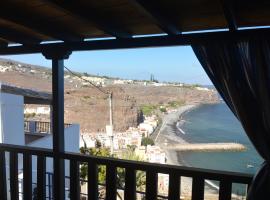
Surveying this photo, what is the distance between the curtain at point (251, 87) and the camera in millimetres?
2127

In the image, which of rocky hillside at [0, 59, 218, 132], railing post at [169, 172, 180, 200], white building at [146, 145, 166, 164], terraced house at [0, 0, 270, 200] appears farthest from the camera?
white building at [146, 145, 166, 164]

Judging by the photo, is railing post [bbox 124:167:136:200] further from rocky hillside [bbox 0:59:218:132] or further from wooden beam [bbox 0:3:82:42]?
rocky hillside [bbox 0:59:218:132]

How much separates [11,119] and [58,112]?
524 cm

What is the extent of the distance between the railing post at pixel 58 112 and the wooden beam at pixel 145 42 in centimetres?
8

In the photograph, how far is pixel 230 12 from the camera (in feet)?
6.33

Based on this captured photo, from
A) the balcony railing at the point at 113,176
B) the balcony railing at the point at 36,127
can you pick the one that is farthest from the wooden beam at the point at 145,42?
the balcony railing at the point at 36,127

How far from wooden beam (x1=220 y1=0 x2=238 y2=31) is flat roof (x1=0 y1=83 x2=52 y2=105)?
17.9 feet

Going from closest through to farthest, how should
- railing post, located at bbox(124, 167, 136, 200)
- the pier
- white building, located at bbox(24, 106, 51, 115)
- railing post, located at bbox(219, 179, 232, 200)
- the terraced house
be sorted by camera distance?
the terraced house < railing post, located at bbox(219, 179, 232, 200) < railing post, located at bbox(124, 167, 136, 200) < the pier < white building, located at bbox(24, 106, 51, 115)

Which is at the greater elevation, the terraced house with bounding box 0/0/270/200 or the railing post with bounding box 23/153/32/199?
the terraced house with bounding box 0/0/270/200

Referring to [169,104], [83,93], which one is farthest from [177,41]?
[83,93]

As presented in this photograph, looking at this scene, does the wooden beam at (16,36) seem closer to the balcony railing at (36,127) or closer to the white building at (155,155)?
the white building at (155,155)

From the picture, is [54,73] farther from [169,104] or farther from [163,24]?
[169,104]

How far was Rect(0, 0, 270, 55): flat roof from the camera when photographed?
6.51 feet

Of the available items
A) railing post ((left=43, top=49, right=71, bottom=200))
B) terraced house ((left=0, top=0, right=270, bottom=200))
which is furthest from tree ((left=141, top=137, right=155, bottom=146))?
terraced house ((left=0, top=0, right=270, bottom=200))
